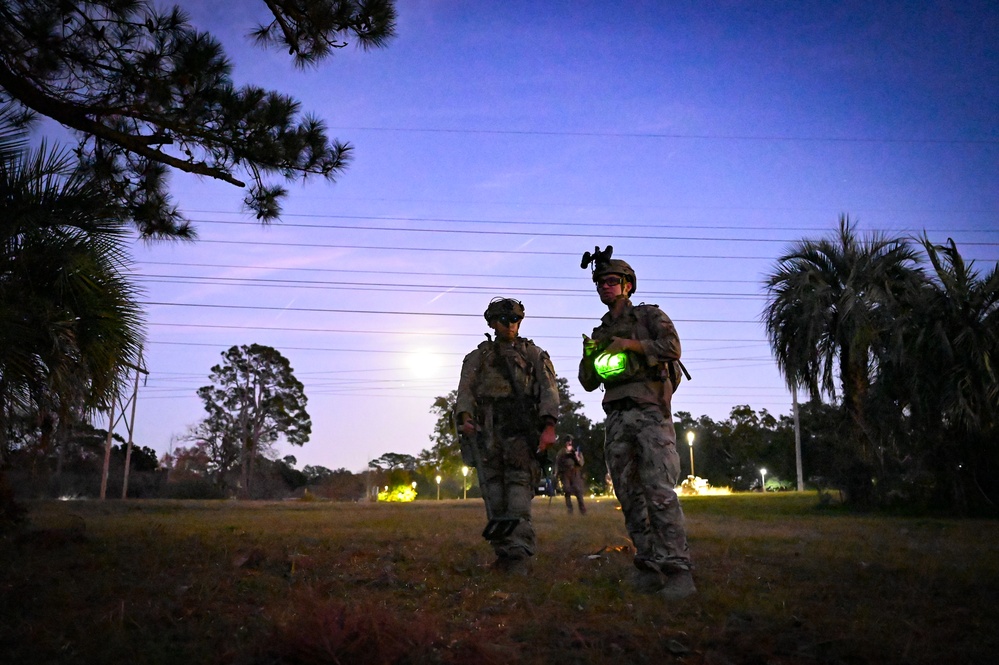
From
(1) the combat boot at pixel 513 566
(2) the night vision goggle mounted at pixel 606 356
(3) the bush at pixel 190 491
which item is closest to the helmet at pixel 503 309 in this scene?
(2) the night vision goggle mounted at pixel 606 356

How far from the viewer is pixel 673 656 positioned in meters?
3.29

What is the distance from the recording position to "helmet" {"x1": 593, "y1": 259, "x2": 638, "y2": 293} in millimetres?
5600

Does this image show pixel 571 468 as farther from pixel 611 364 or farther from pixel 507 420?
pixel 611 364

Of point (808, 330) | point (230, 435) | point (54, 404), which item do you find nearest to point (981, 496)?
point (808, 330)

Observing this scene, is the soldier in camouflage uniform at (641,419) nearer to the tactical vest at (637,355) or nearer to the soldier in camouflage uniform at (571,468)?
the tactical vest at (637,355)

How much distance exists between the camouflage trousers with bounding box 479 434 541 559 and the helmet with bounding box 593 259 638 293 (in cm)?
150

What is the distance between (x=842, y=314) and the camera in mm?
15719

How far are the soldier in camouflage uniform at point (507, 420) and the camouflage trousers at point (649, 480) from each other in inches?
33.6

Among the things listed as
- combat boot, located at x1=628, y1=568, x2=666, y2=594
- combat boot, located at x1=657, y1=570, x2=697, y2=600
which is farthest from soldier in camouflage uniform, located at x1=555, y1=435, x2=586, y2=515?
combat boot, located at x1=657, y1=570, x2=697, y2=600

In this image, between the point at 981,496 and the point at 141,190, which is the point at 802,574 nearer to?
the point at 141,190

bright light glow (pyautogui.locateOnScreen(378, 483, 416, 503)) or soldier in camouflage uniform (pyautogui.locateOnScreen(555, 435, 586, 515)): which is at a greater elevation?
soldier in camouflage uniform (pyautogui.locateOnScreen(555, 435, 586, 515))

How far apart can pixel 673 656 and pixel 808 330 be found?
14234mm

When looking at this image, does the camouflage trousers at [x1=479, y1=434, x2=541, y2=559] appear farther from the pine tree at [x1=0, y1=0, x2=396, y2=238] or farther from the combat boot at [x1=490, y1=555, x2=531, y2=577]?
the pine tree at [x1=0, y1=0, x2=396, y2=238]

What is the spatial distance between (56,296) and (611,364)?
4822 mm
